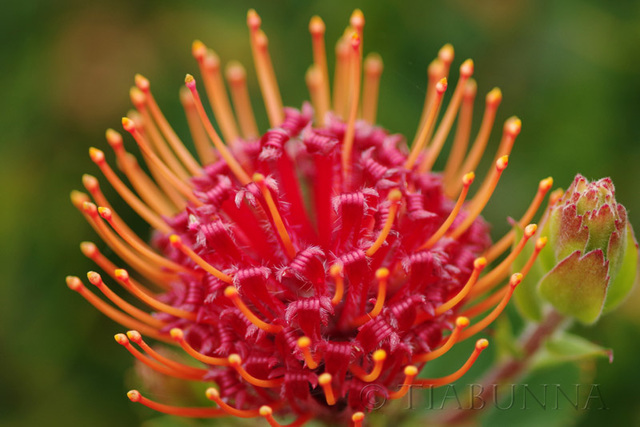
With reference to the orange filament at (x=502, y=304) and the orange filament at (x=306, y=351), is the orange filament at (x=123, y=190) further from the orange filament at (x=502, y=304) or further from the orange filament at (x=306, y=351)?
the orange filament at (x=502, y=304)

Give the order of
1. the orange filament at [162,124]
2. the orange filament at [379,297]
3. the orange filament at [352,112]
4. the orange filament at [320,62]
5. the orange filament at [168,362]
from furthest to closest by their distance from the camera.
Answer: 1. the orange filament at [320,62]
2. the orange filament at [162,124]
3. the orange filament at [352,112]
4. the orange filament at [168,362]
5. the orange filament at [379,297]

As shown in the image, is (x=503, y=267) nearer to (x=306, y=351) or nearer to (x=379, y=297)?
(x=379, y=297)

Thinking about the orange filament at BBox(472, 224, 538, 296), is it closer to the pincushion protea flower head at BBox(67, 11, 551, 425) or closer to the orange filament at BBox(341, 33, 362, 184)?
the pincushion protea flower head at BBox(67, 11, 551, 425)

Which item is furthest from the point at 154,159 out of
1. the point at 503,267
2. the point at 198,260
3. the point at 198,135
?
the point at 503,267

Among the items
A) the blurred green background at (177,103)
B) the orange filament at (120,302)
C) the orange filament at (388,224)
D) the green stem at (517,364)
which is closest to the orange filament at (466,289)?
the orange filament at (388,224)

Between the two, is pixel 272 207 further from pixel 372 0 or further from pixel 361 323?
pixel 372 0

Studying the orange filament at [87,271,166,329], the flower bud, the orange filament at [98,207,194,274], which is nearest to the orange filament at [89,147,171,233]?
the orange filament at [98,207,194,274]
